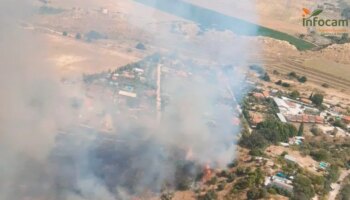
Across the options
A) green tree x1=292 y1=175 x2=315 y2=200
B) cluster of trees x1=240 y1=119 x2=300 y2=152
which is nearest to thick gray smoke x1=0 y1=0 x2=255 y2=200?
cluster of trees x1=240 y1=119 x2=300 y2=152

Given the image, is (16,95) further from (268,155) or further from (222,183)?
(268,155)

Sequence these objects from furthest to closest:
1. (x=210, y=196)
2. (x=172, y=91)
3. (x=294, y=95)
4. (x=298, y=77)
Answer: (x=298, y=77), (x=294, y=95), (x=172, y=91), (x=210, y=196)

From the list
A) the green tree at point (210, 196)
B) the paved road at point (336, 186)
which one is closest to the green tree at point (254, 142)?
the paved road at point (336, 186)

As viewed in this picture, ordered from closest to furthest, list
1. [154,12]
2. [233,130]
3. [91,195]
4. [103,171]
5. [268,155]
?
[91,195]
[103,171]
[268,155]
[233,130]
[154,12]

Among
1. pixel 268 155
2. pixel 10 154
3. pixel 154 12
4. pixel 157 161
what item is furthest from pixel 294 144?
pixel 154 12

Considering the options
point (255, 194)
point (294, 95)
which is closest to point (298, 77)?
point (294, 95)

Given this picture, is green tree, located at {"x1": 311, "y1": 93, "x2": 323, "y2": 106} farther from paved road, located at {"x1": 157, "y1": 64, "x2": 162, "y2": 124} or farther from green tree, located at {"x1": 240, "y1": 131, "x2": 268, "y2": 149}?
paved road, located at {"x1": 157, "y1": 64, "x2": 162, "y2": 124}

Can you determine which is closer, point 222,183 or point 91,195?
point 91,195

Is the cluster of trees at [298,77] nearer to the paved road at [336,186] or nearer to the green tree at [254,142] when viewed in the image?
the green tree at [254,142]

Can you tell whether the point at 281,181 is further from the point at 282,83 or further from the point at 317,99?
the point at 282,83

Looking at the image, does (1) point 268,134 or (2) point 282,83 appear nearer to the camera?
(1) point 268,134
